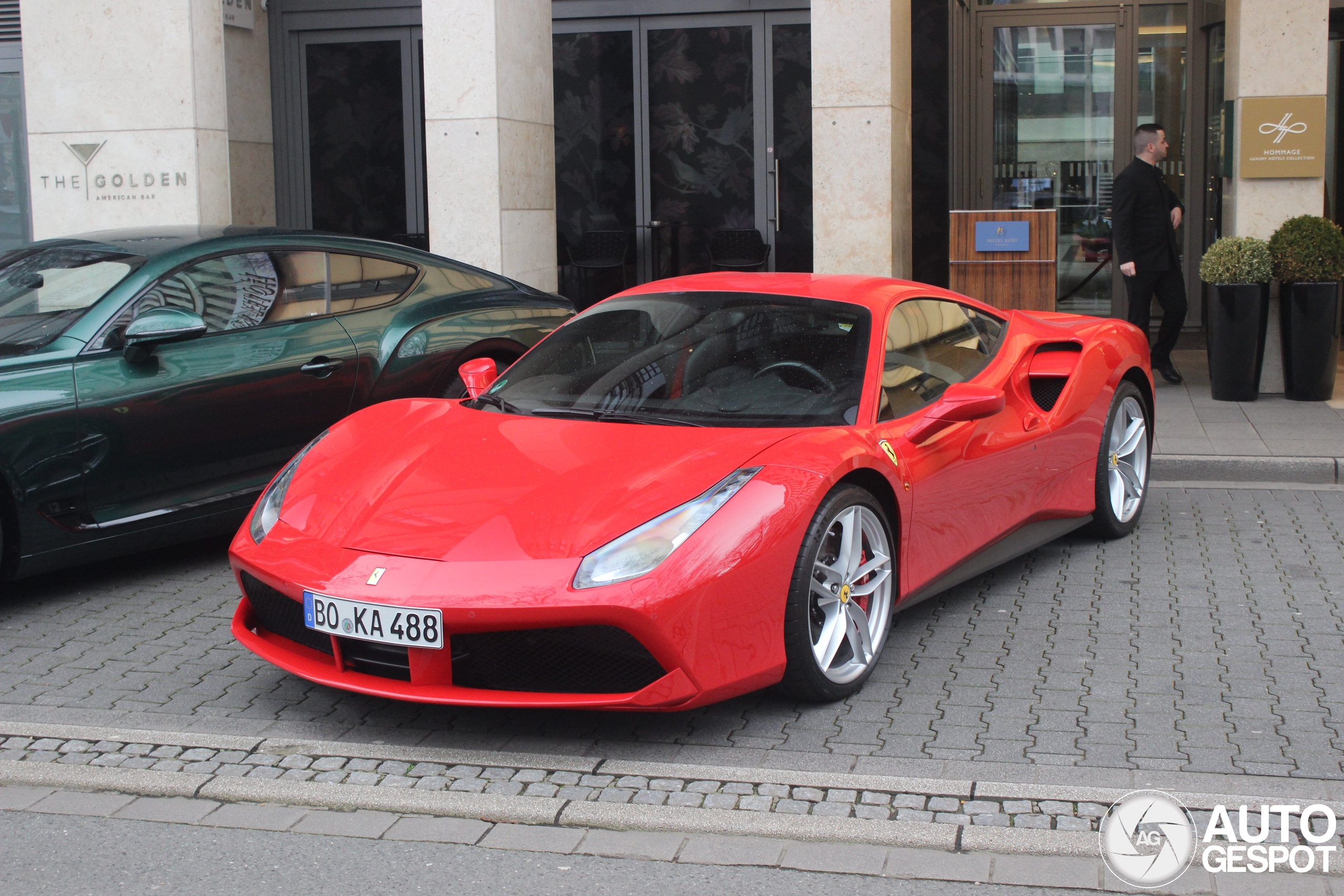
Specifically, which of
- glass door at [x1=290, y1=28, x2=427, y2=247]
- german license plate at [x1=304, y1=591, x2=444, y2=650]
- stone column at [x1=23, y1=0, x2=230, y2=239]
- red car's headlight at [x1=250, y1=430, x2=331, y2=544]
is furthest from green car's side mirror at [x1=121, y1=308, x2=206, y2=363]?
glass door at [x1=290, y1=28, x2=427, y2=247]

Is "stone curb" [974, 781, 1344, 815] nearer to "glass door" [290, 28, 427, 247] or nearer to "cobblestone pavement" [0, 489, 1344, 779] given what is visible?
"cobblestone pavement" [0, 489, 1344, 779]

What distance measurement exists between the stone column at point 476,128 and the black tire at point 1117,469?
5927 mm

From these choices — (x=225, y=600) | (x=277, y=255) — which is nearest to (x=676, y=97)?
(x=277, y=255)

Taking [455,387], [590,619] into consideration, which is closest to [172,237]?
[455,387]

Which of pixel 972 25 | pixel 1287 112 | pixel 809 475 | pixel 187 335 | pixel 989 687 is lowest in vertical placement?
pixel 989 687

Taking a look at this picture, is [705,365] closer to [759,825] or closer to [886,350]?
[886,350]

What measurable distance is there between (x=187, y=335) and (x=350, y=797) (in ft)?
9.22

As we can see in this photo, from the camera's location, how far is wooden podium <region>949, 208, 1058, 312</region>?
1131 centimetres

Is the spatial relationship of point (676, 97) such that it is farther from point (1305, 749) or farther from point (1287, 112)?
point (1305, 749)

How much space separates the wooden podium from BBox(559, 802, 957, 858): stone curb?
8366 millimetres

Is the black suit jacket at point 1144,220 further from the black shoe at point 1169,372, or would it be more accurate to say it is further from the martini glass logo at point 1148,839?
the martini glass logo at point 1148,839

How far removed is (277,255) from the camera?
6.56 m

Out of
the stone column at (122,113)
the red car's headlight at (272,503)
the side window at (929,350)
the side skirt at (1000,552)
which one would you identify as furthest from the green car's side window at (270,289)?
the stone column at (122,113)

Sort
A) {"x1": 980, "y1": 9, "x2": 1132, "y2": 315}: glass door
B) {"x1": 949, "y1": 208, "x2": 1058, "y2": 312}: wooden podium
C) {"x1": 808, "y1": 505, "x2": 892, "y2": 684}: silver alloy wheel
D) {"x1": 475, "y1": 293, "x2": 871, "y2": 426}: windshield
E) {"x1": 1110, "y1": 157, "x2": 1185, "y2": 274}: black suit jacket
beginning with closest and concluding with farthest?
{"x1": 808, "y1": 505, "x2": 892, "y2": 684}: silver alloy wheel < {"x1": 475, "y1": 293, "x2": 871, "y2": 426}: windshield < {"x1": 1110, "y1": 157, "x2": 1185, "y2": 274}: black suit jacket < {"x1": 949, "y1": 208, "x2": 1058, "y2": 312}: wooden podium < {"x1": 980, "y1": 9, "x2": 1132, "y2": 315}: glass door
